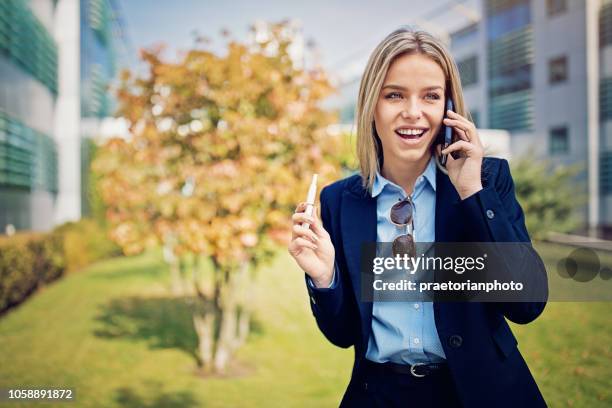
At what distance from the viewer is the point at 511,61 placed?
472 inches

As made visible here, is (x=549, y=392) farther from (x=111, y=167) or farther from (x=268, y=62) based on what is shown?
(x=111, y=167)

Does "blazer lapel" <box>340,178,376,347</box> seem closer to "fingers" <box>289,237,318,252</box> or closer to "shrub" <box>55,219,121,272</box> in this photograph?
"fingers" <box>289,237,318,252</box>

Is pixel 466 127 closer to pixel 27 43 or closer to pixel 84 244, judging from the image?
pixel 27 43

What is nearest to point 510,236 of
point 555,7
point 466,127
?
point 466,127

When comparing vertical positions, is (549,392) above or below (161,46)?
below

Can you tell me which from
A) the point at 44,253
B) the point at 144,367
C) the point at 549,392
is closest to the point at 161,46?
the point at 144,367

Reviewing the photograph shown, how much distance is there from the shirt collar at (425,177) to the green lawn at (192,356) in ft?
11.3

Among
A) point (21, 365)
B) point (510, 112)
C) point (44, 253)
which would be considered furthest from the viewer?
point (510, 112)

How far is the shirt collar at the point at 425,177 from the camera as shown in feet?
4.82

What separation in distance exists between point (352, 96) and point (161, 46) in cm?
492

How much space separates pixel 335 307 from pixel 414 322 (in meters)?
0.20

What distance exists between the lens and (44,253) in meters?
9.44

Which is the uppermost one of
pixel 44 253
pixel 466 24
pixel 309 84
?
pixel 466 24

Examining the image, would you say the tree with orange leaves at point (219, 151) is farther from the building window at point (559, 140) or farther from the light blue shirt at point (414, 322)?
the building window at point (559, 140)
